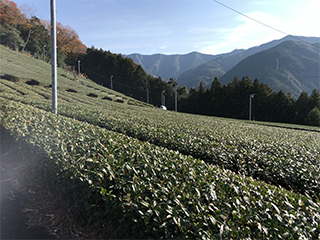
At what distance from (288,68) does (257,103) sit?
3421 inches

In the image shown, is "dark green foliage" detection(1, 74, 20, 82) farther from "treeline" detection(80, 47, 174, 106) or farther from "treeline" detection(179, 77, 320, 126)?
"treeline" detection(80, 47, 174, 106)

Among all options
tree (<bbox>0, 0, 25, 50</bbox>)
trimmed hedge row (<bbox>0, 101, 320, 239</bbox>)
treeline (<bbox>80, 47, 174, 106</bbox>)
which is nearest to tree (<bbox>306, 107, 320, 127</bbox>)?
treeline (<bbox>80, 47, 174, 106</bbox>)

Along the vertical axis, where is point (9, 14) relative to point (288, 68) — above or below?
below

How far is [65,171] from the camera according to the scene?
297 centimetres

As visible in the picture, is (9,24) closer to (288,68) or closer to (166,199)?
(166,199)

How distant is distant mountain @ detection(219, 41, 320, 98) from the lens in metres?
100

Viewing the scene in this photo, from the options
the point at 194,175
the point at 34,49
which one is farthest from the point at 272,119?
the point at 34,49

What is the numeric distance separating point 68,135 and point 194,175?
8.67 feet

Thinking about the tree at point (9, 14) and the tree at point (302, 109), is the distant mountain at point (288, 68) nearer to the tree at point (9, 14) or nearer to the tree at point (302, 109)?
the tree at point (302, 109)

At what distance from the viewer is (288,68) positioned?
110625mm

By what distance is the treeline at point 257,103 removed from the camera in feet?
123

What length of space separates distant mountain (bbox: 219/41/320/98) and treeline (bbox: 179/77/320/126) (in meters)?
59.8

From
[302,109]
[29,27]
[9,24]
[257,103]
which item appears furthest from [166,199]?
[29,27]

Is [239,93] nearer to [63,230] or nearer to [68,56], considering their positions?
[63,230]
